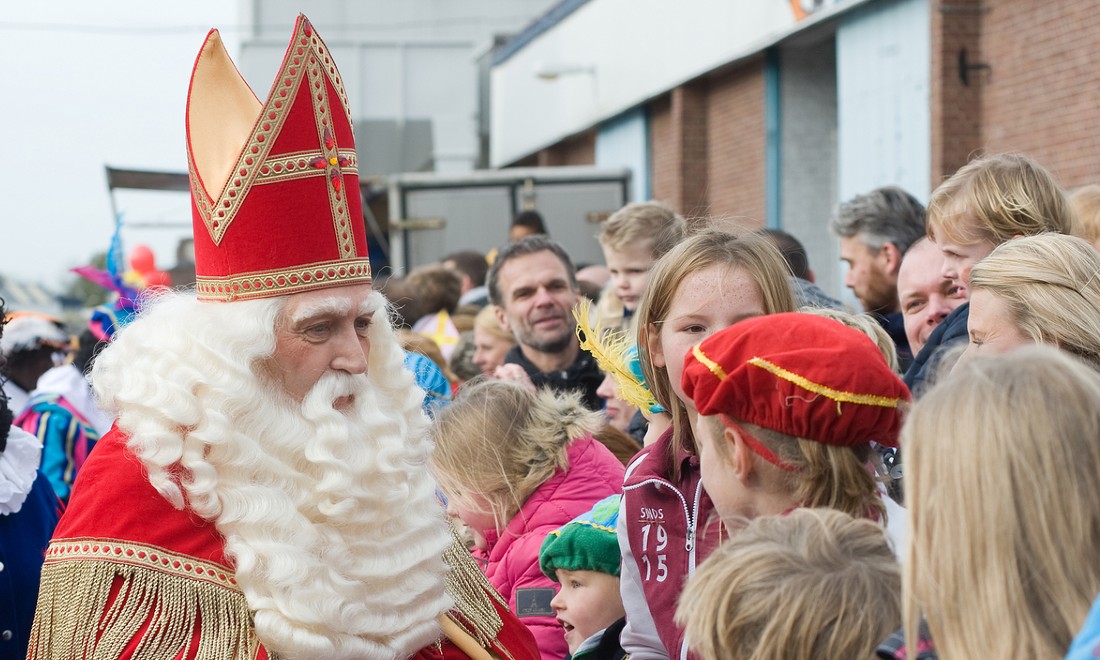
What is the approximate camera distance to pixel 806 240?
12906mm

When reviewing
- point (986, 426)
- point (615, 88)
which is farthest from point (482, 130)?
point (986, 426)

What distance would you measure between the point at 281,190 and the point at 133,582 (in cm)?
87

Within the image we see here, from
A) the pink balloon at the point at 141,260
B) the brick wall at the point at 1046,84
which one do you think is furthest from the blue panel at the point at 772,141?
the pink balloon at the point at 141,260

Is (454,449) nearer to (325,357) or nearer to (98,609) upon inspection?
(325,357)

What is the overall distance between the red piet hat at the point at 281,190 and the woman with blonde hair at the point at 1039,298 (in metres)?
1.39

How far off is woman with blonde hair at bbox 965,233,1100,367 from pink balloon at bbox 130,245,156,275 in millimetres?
7494

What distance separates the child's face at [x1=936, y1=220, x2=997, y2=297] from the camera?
327 cm

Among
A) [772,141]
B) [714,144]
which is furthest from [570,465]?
[714,144]

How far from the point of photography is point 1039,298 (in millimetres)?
2613

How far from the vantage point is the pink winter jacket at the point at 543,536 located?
3.36 metres

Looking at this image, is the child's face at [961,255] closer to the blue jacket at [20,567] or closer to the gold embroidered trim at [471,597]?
the gold embroidered trim at [471,597]

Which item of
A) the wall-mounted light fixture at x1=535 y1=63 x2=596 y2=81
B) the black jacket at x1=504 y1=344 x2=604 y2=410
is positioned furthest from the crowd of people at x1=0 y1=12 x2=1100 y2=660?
the wall-mounted light fixture at x1=535 y1=63 x2=596 y2=81

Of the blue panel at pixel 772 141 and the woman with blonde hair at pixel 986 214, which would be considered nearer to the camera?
the woman with blonde hair at pixel 986 214

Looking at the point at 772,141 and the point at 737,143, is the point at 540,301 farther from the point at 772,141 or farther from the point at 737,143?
the point at 737,143
